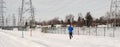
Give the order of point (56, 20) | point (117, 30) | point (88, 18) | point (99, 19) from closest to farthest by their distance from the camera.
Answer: point (117, 30), point (88, 18), point (99, 19), point (56, 20)

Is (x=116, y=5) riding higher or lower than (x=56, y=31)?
higher

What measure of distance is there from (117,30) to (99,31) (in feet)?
17.5

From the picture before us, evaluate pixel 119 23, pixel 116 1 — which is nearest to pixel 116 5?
pixel 116 1

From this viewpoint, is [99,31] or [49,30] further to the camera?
[49,30]

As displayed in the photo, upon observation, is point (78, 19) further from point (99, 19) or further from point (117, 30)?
point (117, 30)

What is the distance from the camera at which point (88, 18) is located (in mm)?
145000

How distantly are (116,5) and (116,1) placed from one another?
1.43 m

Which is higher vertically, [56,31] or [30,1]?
[30,1]

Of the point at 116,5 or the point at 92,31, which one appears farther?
the point at 92,31

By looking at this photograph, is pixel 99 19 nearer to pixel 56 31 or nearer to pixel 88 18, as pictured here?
pixel 88 18

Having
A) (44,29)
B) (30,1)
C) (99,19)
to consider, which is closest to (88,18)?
(99,19)

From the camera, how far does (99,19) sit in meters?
163

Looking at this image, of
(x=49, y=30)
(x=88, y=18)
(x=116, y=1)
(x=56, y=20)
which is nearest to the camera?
(x=116, y=1)

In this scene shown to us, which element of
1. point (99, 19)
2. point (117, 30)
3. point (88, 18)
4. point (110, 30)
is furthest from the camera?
point (99, 19)
